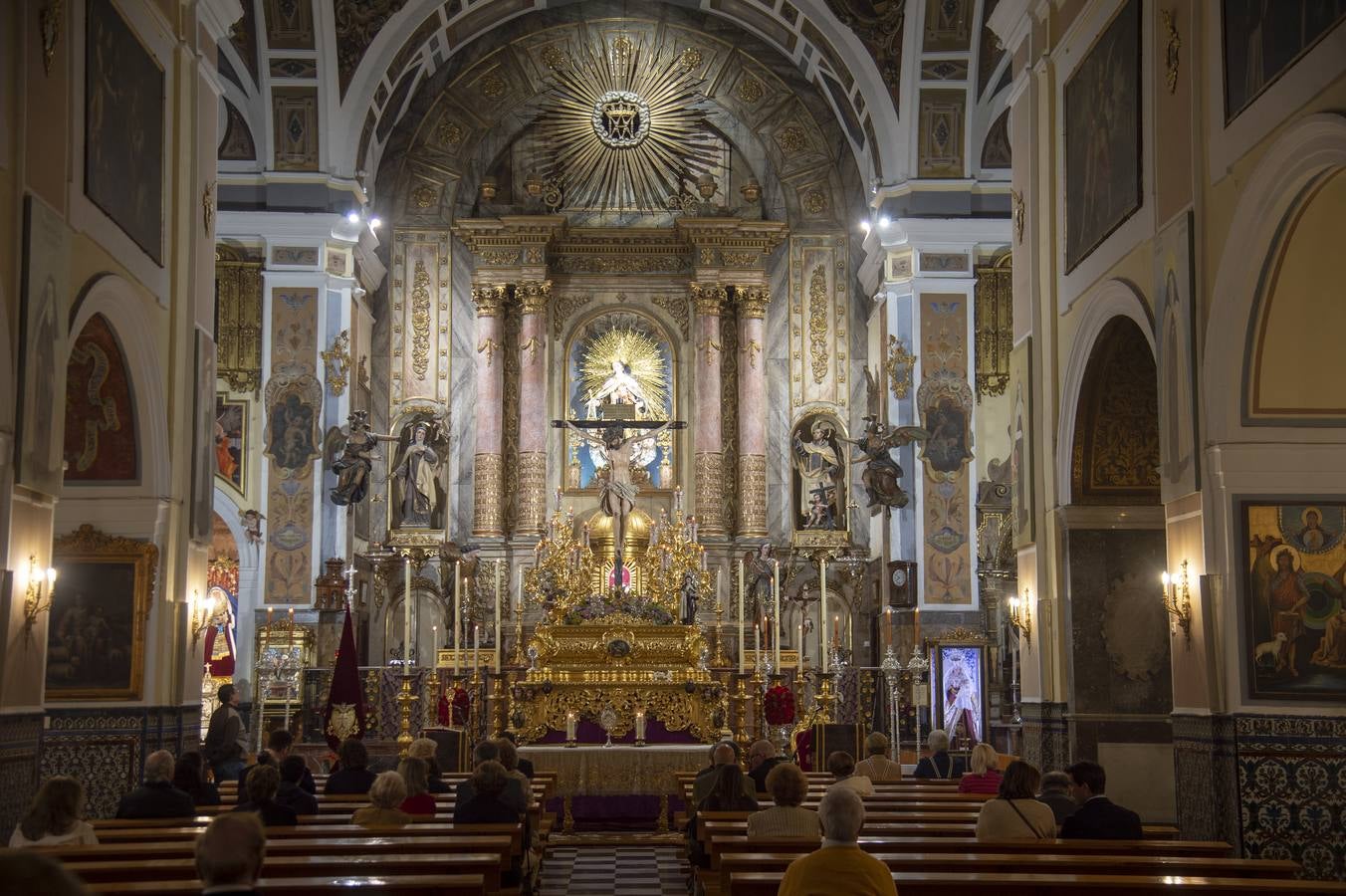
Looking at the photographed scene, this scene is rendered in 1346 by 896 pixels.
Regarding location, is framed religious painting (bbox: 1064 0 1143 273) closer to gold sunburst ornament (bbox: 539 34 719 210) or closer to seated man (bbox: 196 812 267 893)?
seated man (bbox: 196 812 267 893)

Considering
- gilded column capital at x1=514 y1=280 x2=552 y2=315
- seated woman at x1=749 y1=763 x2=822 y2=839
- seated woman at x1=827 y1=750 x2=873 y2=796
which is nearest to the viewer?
seated woman at x1=749 y1=763 x2=822 y2=839

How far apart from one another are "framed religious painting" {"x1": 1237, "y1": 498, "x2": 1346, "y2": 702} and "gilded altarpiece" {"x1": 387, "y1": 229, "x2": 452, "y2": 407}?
16.6 meters

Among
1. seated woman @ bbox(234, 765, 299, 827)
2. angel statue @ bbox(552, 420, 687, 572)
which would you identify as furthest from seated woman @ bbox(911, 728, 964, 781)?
angel statue @ bbox(552, 420, 687, 572)

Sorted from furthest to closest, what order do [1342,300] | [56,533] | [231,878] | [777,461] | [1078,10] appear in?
1. [777,461]
2. [1078,10]
3. [56,533]
4. [1342,300]
5. [231,878]

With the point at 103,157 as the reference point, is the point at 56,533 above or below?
below

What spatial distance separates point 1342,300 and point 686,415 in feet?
51.4

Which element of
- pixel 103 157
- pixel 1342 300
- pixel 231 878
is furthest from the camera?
pixel 103 157

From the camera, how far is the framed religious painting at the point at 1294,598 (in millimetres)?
10711

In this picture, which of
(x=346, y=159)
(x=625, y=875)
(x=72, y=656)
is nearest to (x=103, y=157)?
(x=72, y=656)

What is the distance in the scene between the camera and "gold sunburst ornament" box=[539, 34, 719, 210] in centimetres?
2645

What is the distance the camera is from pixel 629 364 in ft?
86.1

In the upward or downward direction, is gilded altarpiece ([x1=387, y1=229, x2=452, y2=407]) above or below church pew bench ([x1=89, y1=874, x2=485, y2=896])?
above

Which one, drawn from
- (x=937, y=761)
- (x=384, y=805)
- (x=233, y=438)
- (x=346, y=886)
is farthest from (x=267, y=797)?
(x=233, y=438)

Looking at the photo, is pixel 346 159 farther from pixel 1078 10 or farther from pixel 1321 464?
pixel 1321 464
